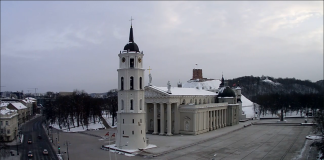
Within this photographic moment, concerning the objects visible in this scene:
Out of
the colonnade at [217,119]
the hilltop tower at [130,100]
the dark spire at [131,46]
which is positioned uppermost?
the dark spire at [131,46]

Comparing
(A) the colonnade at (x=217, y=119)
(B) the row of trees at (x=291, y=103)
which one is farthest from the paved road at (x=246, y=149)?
(B) the row of trees at (x=291, y=103)

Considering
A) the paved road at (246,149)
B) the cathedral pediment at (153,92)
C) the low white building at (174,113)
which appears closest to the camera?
the paved road at (246,149)

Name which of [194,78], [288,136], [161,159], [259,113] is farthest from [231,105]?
[194,78]

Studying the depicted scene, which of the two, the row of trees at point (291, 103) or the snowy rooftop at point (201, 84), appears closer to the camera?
the row of trees at point (291, 103)

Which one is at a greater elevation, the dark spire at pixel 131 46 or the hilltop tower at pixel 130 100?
the dark spire at pixel 131 46

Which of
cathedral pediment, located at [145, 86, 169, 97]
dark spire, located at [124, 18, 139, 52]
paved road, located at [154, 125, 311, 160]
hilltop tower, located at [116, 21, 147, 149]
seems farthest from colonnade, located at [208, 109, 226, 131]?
dark spire, located at [124, 18, 139, 52]

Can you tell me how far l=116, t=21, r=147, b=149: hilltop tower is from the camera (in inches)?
1724

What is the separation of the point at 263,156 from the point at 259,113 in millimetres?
71734

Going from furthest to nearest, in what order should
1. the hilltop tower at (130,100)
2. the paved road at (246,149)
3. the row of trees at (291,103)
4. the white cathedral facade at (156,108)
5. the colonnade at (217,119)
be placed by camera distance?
the row of trees at (291,103) → the colonnade at (217,119) → the white cathedral facade at (156,108) → the hilltop tower at (130,100) → the paved road at (246,149)

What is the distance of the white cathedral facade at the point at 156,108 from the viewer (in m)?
44.2

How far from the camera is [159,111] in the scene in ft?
213

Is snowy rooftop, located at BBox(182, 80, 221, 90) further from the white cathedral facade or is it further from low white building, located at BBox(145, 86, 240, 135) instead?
low white building, located at BBox(145, 86, 240, 135)

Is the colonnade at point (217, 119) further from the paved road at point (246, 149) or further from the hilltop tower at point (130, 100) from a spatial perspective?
the hilltop tower at point (130, 100)

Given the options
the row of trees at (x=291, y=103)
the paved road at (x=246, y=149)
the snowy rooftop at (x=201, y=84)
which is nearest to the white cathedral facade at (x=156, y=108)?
the paved road at (x=246, y=149)
